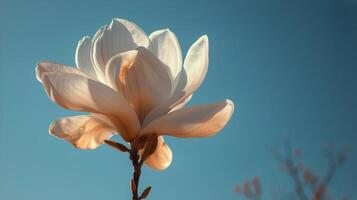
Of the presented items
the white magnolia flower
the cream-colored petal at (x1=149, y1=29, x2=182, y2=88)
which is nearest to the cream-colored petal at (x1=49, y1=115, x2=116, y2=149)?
the white magnolia flower

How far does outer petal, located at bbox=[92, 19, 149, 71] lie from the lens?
522 millimetres

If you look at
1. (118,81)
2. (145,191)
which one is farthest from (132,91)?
(145,191)

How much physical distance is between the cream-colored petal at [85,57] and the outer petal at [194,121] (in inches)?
5.3

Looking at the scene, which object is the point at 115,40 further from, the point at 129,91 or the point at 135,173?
the point at 135,173

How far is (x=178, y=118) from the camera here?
0.45 m

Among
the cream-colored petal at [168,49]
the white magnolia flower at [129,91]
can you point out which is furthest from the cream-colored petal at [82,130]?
the cream-colored petal at [168,49]

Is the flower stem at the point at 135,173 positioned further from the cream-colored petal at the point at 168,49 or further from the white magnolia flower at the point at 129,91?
the cream-colored petal at the point at 168,49

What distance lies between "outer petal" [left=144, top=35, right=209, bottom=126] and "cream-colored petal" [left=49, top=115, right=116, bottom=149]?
0.22 feet

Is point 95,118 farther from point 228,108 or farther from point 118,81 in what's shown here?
point 228,108

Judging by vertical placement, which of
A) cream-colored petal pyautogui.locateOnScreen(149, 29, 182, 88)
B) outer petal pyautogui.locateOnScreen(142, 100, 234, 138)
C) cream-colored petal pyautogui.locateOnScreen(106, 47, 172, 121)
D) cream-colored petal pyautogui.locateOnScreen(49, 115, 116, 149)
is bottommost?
cream-colored petal pyautogui.locateOnScreen(49, 115, 116, 149)

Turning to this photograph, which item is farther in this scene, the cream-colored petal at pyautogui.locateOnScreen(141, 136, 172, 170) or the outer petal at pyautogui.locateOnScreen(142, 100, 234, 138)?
the cream-colored petal at pyautogui.locateOnScreen(141, 136, 172, 170)

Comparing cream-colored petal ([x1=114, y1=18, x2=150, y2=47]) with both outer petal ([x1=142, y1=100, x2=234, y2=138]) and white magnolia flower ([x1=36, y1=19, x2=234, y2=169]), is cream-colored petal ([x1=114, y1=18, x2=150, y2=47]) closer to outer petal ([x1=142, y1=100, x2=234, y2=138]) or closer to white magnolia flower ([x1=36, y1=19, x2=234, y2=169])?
white magnolia flower ([x1=36, y1=19, x2=234, y2=169])

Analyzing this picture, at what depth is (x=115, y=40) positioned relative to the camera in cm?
54

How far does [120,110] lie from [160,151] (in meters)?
0.13
